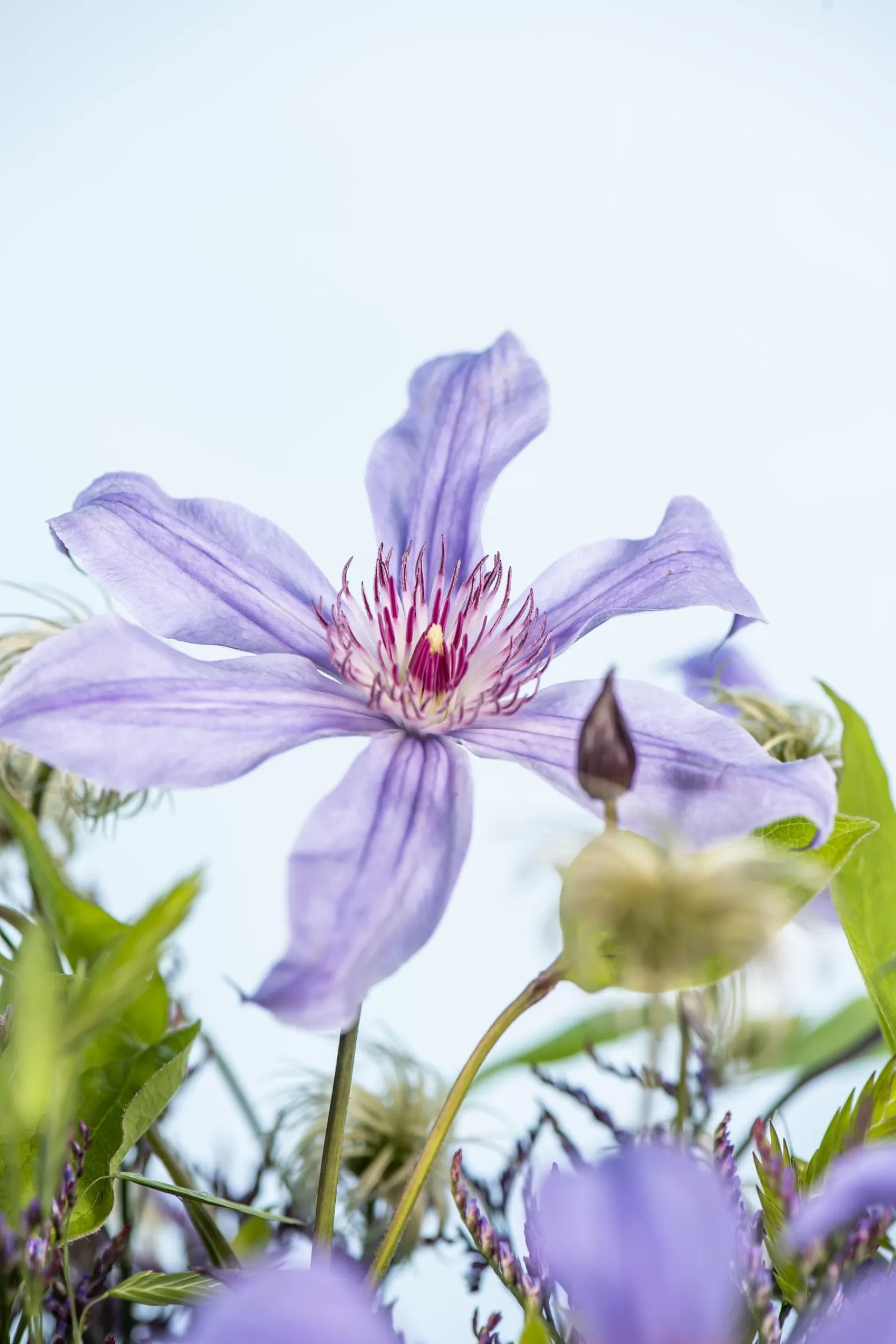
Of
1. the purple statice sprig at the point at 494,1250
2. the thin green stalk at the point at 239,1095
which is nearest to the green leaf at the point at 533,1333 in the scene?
the purple statice sprig at the point at 494,1250

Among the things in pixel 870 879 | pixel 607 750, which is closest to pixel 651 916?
pixel 607 750

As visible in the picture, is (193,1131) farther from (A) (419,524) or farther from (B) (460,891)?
(A) (419,524)

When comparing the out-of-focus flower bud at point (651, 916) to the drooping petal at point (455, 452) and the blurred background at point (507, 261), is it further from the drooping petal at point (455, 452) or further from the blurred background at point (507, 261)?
the blurred background at point (507, 261)

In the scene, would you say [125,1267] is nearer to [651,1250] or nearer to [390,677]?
[390,677]

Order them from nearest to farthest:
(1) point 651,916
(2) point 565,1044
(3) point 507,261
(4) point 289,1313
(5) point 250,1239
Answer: (4) point 289,1313
(1) point 651,916
(5) point 250,1239
(2) point 565,1044
(3) point 507,261

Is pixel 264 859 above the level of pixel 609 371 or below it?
below

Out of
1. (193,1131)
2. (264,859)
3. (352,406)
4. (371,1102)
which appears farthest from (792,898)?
(352,406)
